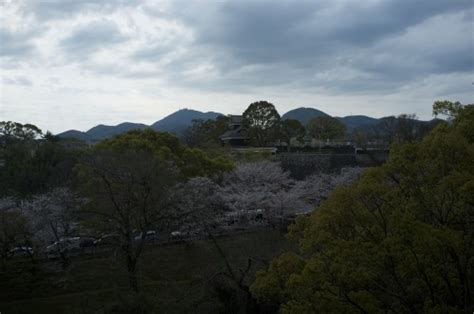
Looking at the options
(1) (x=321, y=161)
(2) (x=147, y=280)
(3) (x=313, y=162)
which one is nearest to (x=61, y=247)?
(2) (x=147, y=280)

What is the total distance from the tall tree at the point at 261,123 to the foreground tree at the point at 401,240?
4239cm

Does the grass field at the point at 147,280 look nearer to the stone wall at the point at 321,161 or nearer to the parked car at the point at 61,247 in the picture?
the parked car at the point at 61,247

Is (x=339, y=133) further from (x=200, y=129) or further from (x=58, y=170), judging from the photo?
(x=58, y=170)

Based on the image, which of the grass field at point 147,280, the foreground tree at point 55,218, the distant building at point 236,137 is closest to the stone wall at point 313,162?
→ the distant building at point 236,137

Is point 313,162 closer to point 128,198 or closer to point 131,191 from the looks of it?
point 131,191

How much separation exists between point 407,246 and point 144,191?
12273 mm

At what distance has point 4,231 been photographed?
1994cm

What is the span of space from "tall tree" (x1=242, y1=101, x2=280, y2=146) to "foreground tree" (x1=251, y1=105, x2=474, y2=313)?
42395mm

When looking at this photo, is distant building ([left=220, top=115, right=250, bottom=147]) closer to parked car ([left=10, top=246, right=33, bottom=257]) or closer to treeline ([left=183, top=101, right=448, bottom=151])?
treeline ([left=183, top=101, right=448, bottom=151])

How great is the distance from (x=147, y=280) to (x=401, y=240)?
1487 cm

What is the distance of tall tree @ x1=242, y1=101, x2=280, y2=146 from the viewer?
50.9 m

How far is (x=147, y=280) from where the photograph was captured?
1961cm

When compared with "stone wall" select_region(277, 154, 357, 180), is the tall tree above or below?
above

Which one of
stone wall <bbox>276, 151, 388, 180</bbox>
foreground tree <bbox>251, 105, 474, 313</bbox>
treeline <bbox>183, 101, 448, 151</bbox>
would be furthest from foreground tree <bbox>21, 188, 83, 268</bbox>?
treeline <bbox>183, 101, 448, 151</bbox>
